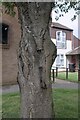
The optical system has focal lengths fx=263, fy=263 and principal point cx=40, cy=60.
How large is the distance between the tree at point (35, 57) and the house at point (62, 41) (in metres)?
29.2

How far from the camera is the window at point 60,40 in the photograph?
114 ft

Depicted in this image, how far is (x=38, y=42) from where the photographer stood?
4.70m

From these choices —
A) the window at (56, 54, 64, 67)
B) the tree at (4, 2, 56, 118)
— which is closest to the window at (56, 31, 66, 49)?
the window at (56, 54, 64, 67)

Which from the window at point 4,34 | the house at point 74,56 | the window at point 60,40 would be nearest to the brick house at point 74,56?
the house at point 74,56

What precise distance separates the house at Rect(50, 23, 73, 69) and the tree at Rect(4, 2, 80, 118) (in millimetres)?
29243

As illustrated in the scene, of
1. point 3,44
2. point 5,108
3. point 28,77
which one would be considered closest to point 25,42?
point 28,77

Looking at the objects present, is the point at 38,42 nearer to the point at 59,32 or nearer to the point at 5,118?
the point at 5,118

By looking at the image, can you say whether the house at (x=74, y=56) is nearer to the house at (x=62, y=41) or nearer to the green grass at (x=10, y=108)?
the house at (x=62, y=41)

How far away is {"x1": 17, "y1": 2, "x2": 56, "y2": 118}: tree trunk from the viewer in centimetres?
470

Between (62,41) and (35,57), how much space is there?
31.2 meters

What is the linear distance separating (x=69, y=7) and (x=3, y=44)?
4.76 metres

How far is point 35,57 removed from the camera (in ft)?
15.4

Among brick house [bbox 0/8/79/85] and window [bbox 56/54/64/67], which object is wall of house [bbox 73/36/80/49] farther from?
brick house [bbox 0/8/79/85]

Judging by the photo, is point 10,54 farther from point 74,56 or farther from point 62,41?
point 74,56
